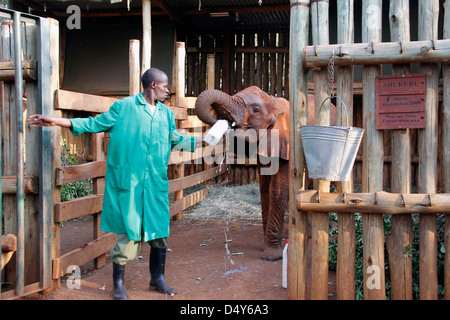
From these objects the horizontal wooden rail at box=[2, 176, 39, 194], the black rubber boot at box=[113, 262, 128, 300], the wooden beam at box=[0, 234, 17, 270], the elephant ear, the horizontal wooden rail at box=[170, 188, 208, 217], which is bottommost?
the black rubber boot at box=[113, 262, 128, 300]

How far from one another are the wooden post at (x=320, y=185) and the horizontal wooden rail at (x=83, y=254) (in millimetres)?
2337

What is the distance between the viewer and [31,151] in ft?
13.2

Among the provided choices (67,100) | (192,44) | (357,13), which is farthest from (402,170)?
(192,44)

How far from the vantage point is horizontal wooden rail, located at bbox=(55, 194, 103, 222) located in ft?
13.5

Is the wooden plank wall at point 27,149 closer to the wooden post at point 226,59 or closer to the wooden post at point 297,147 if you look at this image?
the wooden post at point 297,147

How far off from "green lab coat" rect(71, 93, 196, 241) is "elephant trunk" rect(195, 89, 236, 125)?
958mm

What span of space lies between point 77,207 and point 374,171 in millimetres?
2909

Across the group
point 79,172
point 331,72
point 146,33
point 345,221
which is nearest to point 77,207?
point 79,172

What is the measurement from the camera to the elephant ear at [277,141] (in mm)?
5227

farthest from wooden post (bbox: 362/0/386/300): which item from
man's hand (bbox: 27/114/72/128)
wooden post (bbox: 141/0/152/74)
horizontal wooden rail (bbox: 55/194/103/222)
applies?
wooden post (bbox: 141/0/152/74)

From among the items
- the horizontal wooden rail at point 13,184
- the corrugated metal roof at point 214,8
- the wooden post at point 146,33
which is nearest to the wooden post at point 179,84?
the wooden post at point 146,33

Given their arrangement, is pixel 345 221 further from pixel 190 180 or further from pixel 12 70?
pixel 190 180

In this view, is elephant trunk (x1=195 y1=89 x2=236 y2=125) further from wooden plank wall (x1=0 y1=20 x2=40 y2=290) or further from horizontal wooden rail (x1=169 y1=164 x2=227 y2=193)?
horizontal wooden rail (x1=169 y1=164 x2=227 y2=193)

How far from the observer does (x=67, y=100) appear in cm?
423
